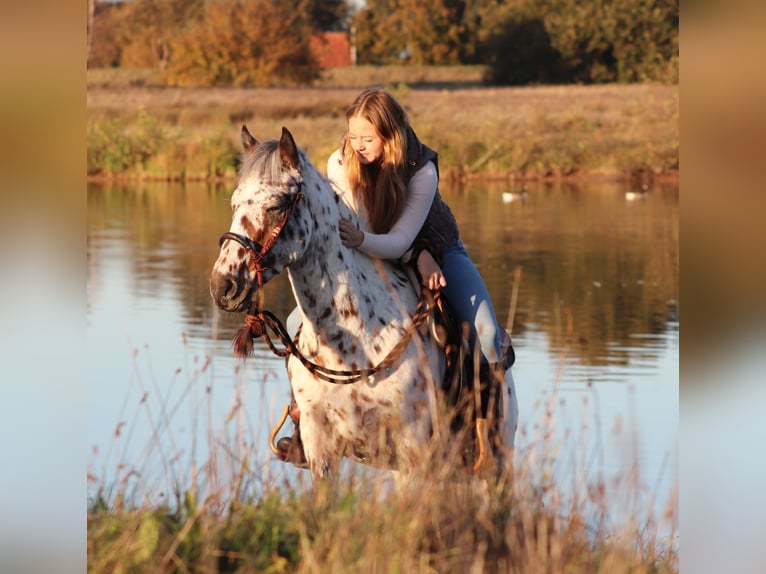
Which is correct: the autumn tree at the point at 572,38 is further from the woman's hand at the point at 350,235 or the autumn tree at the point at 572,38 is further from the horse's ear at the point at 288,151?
the horse's ear at the point at 288,151

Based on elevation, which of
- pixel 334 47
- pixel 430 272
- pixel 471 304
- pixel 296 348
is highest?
pixel 334 47

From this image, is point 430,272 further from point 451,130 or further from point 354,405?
point 451,130

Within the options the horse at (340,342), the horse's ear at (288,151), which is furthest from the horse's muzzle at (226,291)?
the horse's ear at (288,151)

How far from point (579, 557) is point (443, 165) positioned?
24.0 m

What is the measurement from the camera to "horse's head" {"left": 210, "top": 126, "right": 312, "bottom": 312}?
4.45 meters

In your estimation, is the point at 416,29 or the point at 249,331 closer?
the point at 249,331

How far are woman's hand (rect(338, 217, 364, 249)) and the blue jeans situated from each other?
62 centimetres

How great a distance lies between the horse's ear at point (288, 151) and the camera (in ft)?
15.1

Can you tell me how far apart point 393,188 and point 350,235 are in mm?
366

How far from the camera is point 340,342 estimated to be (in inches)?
193

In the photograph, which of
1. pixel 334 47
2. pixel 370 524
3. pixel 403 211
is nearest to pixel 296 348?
pixel 403 211

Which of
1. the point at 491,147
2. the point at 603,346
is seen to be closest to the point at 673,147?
the point at 491,147

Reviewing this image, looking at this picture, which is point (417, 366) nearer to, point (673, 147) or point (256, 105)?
point (673, 147)

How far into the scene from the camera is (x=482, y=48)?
44.8m
